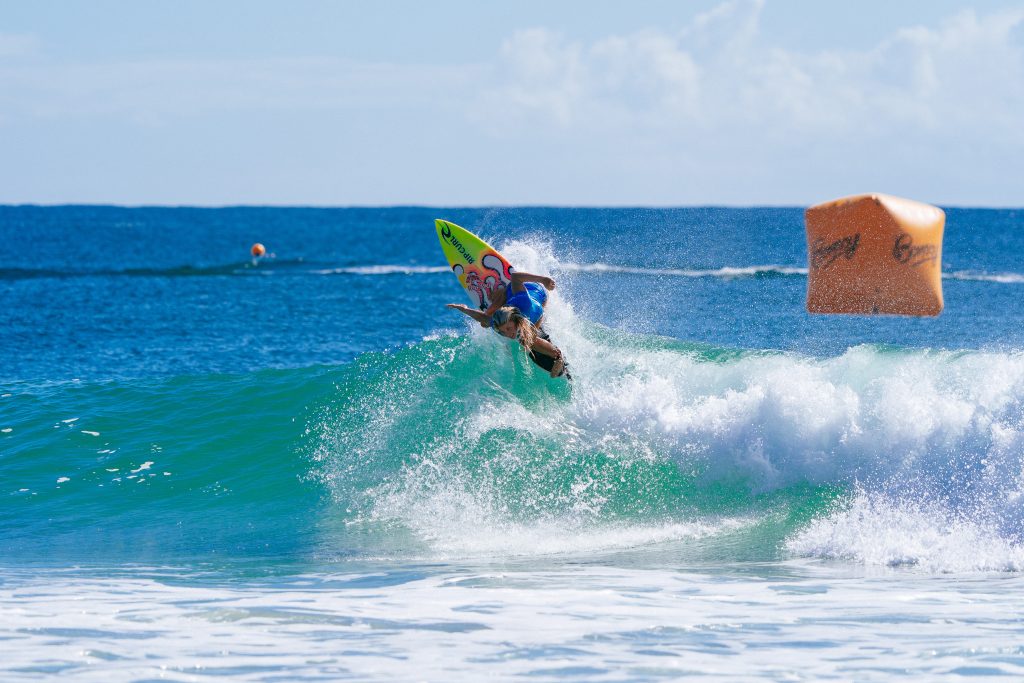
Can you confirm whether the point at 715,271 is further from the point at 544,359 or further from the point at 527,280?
the point at 527,280

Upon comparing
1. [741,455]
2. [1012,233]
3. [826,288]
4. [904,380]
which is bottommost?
[741,455]

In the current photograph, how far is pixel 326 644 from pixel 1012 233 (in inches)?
2906

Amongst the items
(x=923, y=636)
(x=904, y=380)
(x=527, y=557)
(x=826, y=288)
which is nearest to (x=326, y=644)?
(x=527, y=557)

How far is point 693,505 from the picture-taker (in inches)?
442

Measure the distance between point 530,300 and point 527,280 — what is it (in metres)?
0.30

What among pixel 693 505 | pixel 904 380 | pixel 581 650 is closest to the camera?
pixel 581 650

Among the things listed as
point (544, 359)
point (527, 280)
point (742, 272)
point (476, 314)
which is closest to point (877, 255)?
point (527, 280)

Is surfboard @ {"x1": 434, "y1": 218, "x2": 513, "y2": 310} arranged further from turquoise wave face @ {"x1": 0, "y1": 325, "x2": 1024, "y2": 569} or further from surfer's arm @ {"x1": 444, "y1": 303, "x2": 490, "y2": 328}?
turquoise wave face @ {"x1": 0, "y1": 325, "x2": 1024, "y2": 569}

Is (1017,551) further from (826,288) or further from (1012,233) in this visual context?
(1012,233)

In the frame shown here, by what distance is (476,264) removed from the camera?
42.9ft

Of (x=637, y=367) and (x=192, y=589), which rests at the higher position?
(x=637, y=367)

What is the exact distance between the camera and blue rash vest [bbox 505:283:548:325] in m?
12.3

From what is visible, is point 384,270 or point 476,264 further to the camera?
point 384,270

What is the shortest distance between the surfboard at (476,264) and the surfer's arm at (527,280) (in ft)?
1.05
